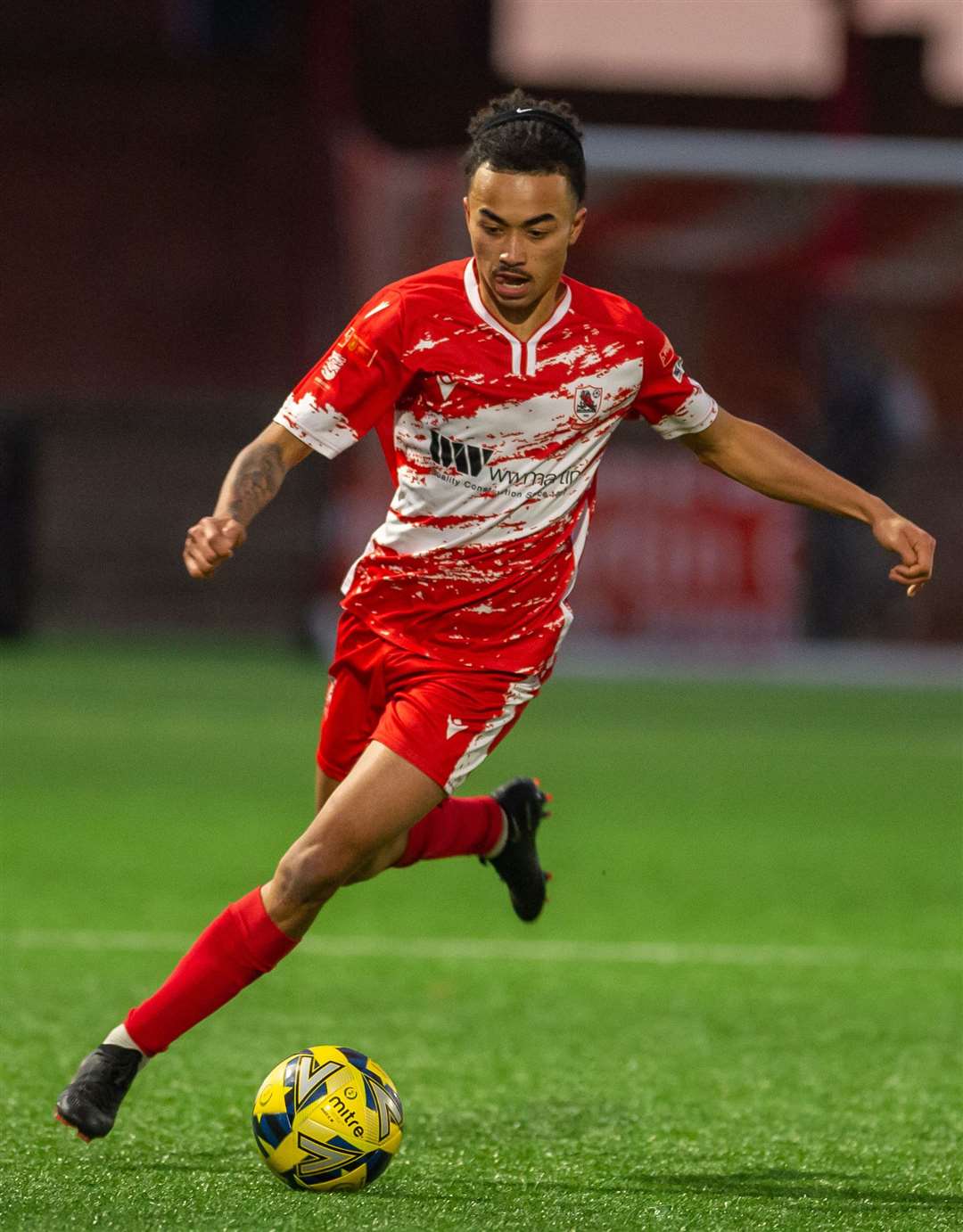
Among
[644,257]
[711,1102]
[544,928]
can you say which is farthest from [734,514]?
[711,1102]

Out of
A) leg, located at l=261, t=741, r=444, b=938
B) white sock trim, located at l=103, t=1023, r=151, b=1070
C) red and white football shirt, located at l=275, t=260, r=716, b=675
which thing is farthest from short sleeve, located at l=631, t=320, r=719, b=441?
white sock trim, located at l=103, t=1023, r=151, b=1070

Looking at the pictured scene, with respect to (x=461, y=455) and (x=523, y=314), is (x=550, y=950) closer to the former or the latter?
(x=461, y=455)

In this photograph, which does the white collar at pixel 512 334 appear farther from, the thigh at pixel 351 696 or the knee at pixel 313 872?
the knee at pixel 313 872

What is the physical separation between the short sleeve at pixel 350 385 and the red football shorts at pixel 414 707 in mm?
487

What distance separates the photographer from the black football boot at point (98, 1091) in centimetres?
416

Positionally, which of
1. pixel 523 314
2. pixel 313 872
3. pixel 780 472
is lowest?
pixel 313 872

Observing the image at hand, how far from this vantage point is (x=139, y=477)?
79.9ft

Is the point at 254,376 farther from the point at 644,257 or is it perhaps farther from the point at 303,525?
the point at 644,257

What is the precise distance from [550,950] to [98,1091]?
10.9 ft

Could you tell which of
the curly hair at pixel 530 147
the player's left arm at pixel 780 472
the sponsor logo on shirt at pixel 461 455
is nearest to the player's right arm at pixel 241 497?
the sponsor logo on shirt at pixel 461 455

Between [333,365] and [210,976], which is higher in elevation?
[333,365]

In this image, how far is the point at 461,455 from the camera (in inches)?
176

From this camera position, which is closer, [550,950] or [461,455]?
[461,455]

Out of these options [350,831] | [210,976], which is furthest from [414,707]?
[210,976]
